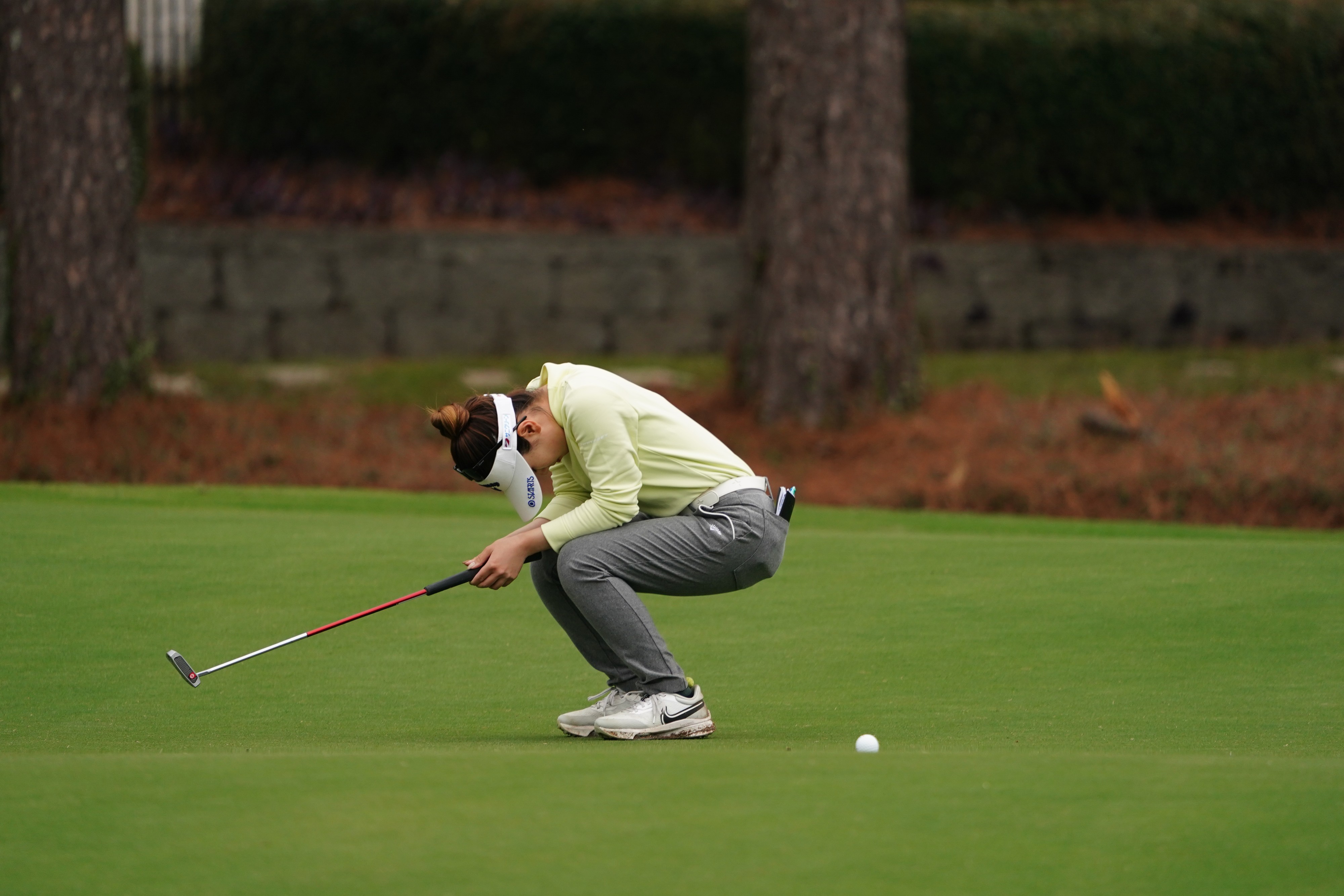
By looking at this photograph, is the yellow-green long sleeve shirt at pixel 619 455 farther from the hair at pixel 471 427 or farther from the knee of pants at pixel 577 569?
the hair at pixel 471 427

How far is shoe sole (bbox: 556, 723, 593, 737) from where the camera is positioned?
4469 millimetres

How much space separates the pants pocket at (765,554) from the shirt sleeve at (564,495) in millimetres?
528

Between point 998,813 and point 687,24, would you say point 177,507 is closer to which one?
point 998,813

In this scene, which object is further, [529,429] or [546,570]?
[546,570]

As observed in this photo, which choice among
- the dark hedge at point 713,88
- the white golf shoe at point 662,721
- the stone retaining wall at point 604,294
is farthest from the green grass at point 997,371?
the white golf shoe at point 662,721

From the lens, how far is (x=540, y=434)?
14.4 feet

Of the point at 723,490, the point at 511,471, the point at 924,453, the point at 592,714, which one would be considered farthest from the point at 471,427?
the point at 924,453

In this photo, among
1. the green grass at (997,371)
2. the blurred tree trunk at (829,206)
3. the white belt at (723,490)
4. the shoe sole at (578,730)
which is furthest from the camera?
the green grass at (997,371)

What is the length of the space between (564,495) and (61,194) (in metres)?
7.66

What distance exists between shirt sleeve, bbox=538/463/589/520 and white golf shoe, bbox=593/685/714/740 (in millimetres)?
642

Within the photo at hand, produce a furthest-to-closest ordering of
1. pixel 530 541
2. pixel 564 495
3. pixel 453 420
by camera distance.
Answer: pixel 564 495 → pixel 530 541 → pixel 453 420

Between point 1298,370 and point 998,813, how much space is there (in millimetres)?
13087

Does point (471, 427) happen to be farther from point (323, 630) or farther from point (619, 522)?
point (323, 630)

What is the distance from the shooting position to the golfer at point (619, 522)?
432 cm
